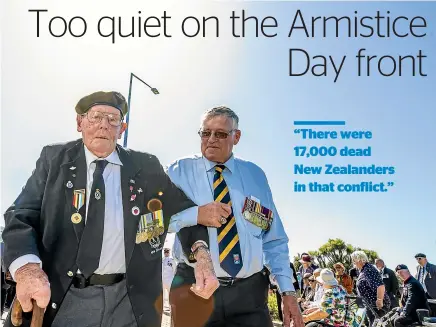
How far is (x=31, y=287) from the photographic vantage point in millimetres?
2414

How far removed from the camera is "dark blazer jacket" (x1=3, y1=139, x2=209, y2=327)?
2666 mm

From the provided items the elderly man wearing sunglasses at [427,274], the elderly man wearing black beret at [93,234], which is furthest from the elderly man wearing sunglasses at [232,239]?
the elderly man wearing sunglasses at [427,274]

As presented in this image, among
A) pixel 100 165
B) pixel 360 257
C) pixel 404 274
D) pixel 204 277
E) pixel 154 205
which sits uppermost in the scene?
pixel 100 165

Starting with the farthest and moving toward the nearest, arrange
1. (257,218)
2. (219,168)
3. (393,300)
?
(393,300), (219,168), (257,218)

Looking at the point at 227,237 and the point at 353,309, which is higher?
the point at 227,237

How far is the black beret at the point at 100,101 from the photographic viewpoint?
309cm

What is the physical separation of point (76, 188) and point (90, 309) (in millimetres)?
526

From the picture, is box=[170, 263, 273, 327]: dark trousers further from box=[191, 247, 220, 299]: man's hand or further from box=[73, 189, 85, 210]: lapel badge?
box=[73, 189, 85, 210]: lapel badge

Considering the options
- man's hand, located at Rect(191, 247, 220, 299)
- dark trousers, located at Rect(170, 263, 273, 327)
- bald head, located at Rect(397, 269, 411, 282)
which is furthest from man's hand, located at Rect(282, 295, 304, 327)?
bald head, located at Rect(397, 269, 411, 282)

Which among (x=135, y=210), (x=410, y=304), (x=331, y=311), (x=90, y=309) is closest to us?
(x=90, y=309)

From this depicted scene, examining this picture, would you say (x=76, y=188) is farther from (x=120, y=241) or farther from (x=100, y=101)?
(x=100, y=101)

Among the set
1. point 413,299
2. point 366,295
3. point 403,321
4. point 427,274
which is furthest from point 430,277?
point 366,295

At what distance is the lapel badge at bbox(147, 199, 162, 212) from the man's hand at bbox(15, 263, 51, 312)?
68 cm

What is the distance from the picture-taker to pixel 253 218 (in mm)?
3986
